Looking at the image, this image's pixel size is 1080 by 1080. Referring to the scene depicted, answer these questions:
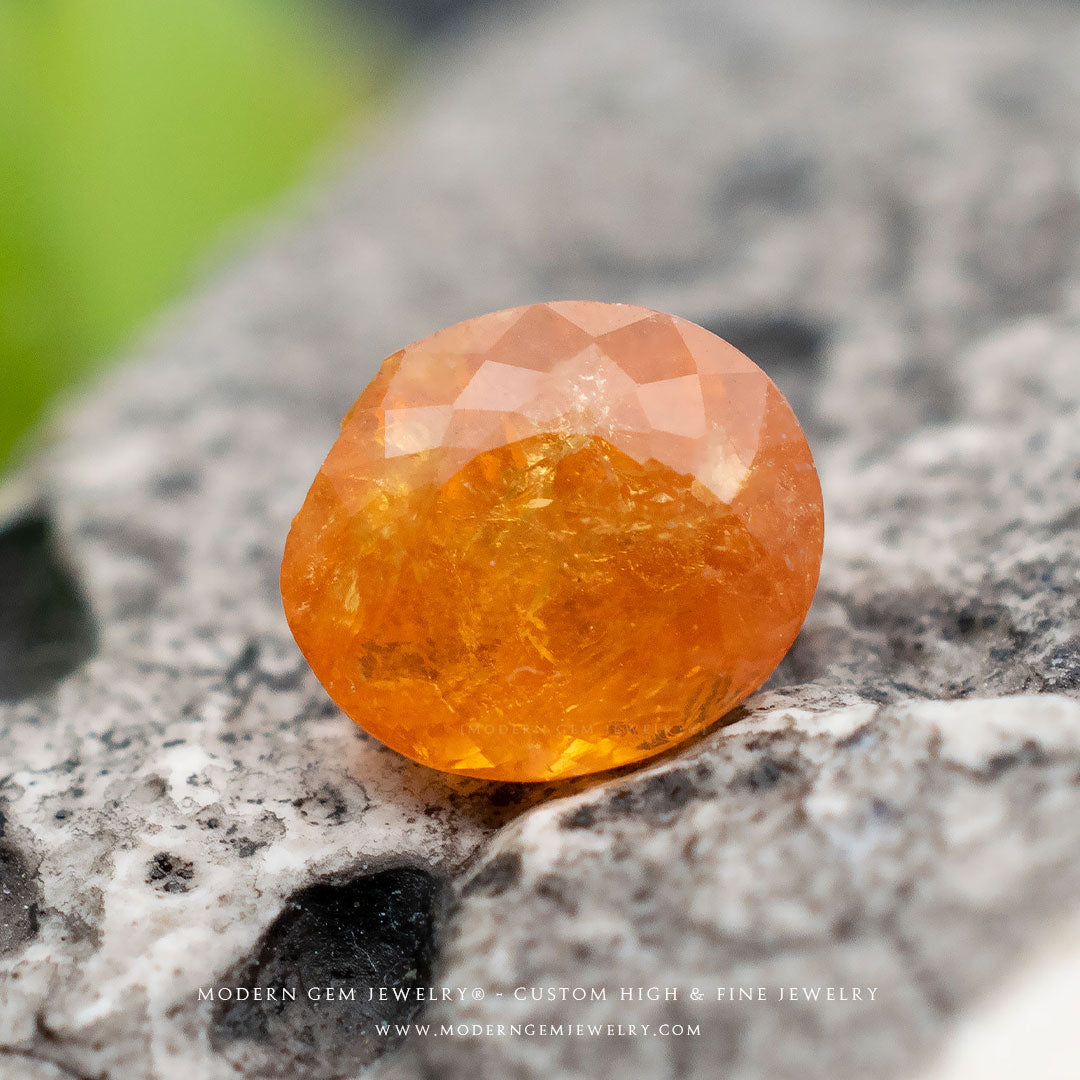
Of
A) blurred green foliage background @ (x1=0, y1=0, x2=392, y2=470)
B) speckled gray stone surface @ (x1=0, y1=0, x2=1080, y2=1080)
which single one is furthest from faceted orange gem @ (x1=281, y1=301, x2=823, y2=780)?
blurred green foliage background @ (x1=0, y1=0, x2=392, y2=470)

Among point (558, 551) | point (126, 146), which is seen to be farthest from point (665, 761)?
point (126, 146)

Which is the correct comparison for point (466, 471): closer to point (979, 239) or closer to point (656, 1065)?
point (656, 1065)

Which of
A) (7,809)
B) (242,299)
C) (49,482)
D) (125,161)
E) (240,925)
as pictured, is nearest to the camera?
(240,925)

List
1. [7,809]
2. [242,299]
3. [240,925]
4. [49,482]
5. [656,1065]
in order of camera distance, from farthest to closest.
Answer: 1. [242,299]
2. [49,482]
3. [7,809]
4. [240,925]
5. [656,1065]

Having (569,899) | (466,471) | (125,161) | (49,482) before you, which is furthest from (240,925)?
(125,161)

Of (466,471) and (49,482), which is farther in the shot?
(49,482)

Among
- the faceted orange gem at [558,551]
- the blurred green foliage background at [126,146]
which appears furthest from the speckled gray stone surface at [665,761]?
the blurred green foliage background at [126,146]

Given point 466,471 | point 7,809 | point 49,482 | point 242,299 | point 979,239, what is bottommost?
point 7,809
